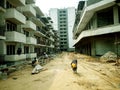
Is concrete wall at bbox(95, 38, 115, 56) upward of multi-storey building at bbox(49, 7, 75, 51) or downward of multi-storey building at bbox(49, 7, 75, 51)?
downward

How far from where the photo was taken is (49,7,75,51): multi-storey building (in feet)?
417

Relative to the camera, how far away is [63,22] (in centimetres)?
13300

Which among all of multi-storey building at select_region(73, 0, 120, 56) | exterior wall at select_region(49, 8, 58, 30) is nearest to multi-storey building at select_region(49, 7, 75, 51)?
exterior wall at select_region(49, 8, 58, 30)

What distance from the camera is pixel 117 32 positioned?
85.5 feet

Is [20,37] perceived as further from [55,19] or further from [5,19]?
[55,19]

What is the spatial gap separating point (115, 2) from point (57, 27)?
108 metres

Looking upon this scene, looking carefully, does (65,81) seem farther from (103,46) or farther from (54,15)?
(54,15)

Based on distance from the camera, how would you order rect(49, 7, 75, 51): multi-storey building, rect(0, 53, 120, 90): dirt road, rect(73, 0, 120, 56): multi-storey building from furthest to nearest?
rect(49, 7, 75, 51): multi-storey building → rect(73, 0, 120, 56): multi-storey building → rect(0, 53, 120, 90): dirt road

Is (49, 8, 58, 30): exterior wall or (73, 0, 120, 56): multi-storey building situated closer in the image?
(73, 0, 120, 56): multi-storey building

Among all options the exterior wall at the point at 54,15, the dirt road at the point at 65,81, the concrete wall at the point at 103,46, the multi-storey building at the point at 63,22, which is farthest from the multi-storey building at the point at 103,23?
the exterior wall at the point at 54,15

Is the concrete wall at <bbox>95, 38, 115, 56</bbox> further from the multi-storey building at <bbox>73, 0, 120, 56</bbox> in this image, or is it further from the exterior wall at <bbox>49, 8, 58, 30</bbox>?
the exterior wall at <bbox>49, 8, 58, 30</bbox>

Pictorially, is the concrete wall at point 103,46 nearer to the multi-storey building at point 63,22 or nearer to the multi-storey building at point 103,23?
the multi-storey building at point 103,23

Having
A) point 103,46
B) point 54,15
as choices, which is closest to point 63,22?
point 54,15

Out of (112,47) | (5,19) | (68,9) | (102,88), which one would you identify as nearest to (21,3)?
(5,19)
